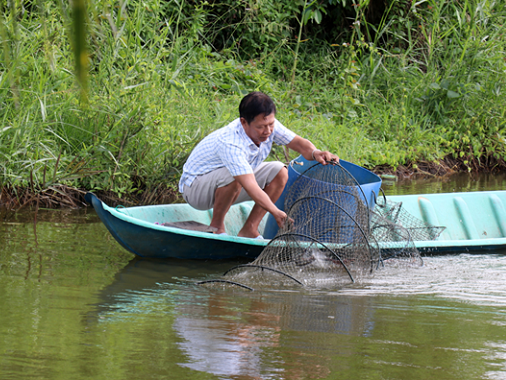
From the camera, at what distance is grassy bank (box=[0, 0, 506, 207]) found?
218 inches

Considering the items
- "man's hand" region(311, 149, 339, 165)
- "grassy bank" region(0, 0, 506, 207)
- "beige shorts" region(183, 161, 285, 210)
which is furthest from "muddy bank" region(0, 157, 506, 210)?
"man's hand" region(311, 149, 339, 165)

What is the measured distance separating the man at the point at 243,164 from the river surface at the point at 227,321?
1.60 feet

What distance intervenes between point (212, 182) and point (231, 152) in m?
0.40

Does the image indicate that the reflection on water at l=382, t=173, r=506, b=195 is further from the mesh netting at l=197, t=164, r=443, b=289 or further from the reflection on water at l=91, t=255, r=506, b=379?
the reflection on water at l=91, t=255, r=506, b=379

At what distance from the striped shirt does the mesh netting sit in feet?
1.27

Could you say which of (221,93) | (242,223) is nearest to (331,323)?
(242,223)

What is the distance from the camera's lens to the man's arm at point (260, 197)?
370cm

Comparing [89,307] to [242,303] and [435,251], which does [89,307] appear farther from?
[435,251]

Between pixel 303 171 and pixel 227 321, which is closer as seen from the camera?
pixel 227 321

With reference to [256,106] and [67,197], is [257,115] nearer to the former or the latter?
[256,106]

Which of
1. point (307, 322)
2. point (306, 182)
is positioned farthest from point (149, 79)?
point (307, 322)

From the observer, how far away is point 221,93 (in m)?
8.30

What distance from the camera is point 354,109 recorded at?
9383mm

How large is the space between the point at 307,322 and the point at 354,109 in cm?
695
